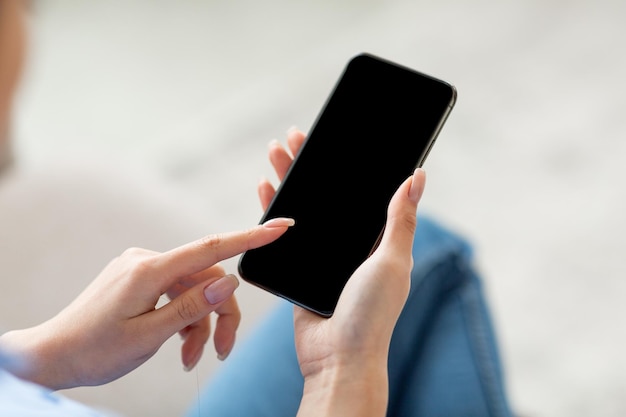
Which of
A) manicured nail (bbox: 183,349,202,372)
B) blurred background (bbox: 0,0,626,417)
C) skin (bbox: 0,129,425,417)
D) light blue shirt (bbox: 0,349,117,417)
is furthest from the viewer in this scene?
blurred background (bbox: 0,0,626,417)

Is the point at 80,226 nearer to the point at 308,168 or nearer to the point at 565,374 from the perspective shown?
the point at 308,168

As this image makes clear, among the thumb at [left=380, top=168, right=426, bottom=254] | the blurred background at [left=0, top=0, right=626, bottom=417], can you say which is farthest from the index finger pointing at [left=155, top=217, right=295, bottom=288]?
the blurred background at [left=0, top=0, right=626, bottom=417]

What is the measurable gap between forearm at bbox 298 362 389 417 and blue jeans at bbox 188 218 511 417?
13 centimetres

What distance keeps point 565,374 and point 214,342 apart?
0.65m

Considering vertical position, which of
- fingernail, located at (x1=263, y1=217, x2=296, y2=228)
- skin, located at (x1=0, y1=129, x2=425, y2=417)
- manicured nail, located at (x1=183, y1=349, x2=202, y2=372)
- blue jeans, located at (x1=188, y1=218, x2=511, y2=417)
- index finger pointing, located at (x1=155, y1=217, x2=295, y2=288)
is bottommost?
blue jeans, located at (x1=188, y1=218, x2=511, y2=417)

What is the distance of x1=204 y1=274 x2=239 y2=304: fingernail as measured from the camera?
1.91ft

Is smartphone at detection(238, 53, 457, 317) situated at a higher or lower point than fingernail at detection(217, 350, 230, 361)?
higher

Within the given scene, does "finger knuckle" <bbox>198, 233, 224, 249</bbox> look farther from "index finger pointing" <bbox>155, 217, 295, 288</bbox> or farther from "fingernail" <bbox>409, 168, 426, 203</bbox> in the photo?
"fingernail" <bbox>409, 168, 426, 203</bbox>

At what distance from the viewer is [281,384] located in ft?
2.33

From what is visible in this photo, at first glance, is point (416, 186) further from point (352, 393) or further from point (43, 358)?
point (43, 358)

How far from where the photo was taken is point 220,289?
1.92ft

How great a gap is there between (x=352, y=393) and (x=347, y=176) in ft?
0.67

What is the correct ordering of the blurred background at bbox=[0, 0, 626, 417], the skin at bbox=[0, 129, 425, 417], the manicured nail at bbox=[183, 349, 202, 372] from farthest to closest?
the blurred background at bbox=[0, 0, 626, 417], the manicured nail at bbox=[183, 349, 202, 372], the skin at bbox=[0, 129, 425, 417]

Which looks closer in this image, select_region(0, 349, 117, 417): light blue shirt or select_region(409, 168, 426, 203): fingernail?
select_region(0, 349, 117, 417): light blue shirt
